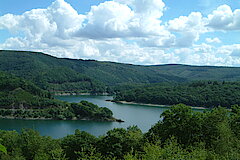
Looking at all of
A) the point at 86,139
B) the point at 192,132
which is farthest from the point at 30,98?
the point at 192,132

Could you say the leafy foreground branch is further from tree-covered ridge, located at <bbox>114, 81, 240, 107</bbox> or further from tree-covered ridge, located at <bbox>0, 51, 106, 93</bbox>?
tree-covered ridge, located at <bbox>0, 51, 106, 93</bbox>

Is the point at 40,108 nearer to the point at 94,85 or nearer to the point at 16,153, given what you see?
the point at 16,153

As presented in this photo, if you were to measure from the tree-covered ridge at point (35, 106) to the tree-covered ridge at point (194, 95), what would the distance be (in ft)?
137

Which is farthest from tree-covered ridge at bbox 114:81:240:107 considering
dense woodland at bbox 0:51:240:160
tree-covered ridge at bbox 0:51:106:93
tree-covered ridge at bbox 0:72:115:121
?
tree-covered ridge at bbox 0:51:106:93

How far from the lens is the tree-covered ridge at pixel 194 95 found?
324 feet

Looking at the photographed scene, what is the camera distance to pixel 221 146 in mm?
18422

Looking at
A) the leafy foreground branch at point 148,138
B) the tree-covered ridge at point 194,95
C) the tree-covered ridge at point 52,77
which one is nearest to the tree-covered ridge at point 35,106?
the tree-covered ridge at point 194,95

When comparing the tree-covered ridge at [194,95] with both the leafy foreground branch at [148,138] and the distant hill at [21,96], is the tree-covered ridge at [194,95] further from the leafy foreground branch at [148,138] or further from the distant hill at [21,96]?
the leafy foreground branch at [148,138]

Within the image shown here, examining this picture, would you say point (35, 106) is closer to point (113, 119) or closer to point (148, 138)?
point (113, 119)

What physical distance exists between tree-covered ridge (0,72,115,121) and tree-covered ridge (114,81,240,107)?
1640 inches

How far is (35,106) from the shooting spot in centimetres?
8306

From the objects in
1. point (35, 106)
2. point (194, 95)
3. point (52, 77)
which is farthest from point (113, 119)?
point (52, 77)

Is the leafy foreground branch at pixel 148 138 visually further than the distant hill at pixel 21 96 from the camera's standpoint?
No

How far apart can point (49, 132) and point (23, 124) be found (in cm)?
1252
